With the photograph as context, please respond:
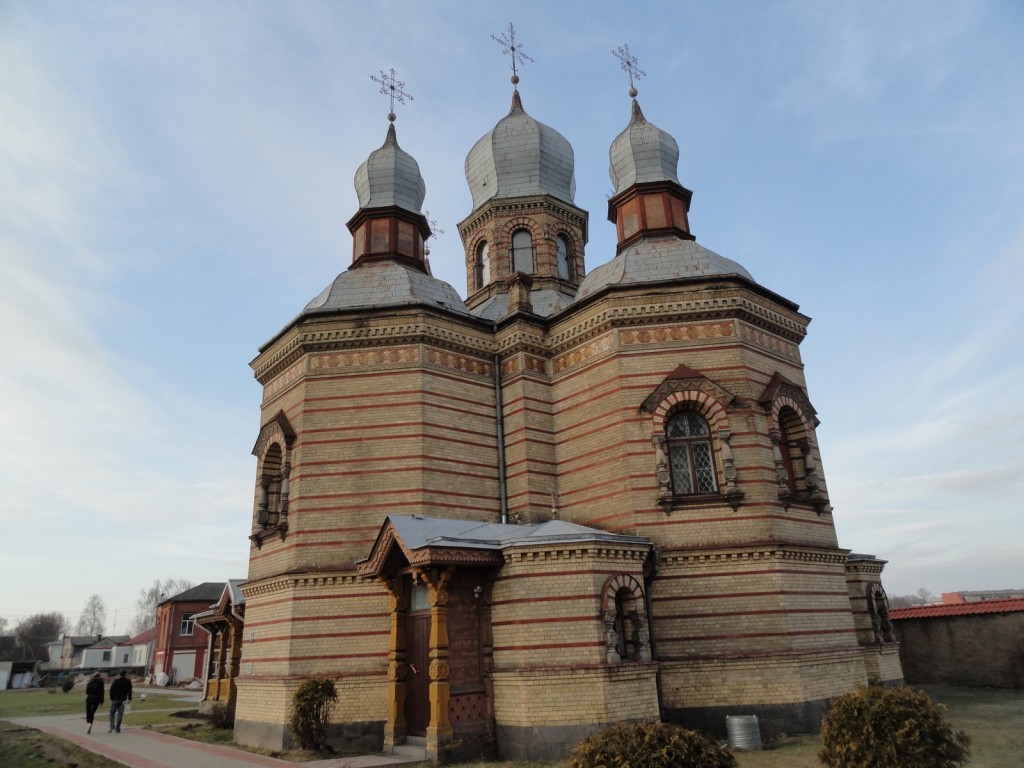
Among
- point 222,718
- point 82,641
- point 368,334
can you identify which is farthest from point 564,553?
point 82,641

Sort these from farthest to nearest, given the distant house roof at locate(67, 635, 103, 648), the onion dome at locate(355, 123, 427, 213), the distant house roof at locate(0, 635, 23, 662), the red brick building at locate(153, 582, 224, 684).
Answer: the distant house roof at locate(67, 635, 103, 648) < the distant house roof at locate(0, 635, 23, 662) < the red brick building at locate(153, 582, 224, 684) < the onion dome at locate(355, 123, 427, 213)

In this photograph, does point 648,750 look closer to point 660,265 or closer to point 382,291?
point 660,265

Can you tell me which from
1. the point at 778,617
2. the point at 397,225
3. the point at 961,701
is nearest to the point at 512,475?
the point at 778,617

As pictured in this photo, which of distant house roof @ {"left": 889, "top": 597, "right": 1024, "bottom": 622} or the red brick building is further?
the red brick building

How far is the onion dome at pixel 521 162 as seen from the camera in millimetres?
23109

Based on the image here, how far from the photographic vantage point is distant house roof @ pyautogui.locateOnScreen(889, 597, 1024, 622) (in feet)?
62.7

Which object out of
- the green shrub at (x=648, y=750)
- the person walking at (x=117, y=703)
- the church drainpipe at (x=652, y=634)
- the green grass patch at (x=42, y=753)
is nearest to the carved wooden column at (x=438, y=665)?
the church drainpipe at (x=652, y=634)

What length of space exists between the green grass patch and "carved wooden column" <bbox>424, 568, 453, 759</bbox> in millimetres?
5640

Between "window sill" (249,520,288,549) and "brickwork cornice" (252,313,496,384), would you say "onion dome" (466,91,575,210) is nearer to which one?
"brickwork cornice" (252,313,496,384)

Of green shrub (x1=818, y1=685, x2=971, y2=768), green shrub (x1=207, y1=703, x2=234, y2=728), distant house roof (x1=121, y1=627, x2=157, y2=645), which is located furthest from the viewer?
distant house roof (x1=121, y1=627, x2=157, y2=645)

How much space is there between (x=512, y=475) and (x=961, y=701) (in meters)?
11.9

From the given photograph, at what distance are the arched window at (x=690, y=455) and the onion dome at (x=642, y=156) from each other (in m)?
7.62

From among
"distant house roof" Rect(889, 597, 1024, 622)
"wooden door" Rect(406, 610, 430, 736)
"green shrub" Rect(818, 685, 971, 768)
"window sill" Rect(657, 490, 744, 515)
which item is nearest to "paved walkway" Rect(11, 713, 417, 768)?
"wooden door" Rect(406, 610, 430, 736)

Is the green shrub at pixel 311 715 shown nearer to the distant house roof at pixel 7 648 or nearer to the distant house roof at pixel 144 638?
the distant house roof at pixel 144 638
